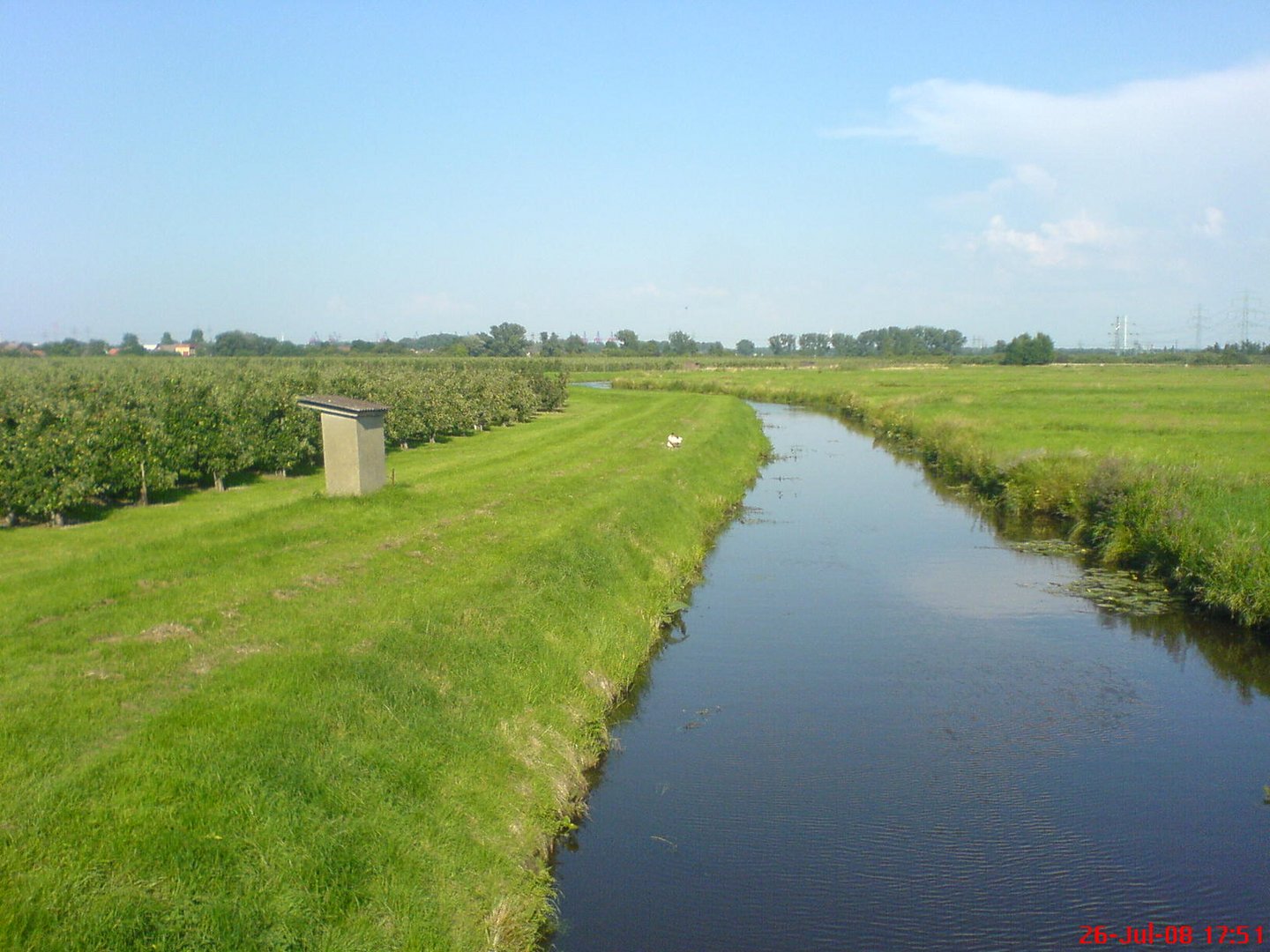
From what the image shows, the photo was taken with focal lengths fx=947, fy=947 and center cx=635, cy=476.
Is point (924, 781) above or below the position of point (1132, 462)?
below

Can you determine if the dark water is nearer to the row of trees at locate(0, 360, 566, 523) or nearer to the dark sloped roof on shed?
the dark sloped roof on shed

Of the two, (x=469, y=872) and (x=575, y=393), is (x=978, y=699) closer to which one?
(x=469, y=872)

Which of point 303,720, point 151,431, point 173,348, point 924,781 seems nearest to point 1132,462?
point 924,781

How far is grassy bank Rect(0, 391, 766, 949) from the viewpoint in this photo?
15.8 ft

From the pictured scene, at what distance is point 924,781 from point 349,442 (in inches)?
357

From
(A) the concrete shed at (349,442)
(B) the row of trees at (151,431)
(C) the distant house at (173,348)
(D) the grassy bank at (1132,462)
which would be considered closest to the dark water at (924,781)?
(D) the grassy bank at (1132,462)

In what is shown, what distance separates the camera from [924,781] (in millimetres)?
8922

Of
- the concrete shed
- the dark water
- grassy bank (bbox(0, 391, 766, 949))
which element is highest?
the concrete shed

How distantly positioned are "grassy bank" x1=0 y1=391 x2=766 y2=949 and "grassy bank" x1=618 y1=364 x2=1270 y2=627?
8.44 meters

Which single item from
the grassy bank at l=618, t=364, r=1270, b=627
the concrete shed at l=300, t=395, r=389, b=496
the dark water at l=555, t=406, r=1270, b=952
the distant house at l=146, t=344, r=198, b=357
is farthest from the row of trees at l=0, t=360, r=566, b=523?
the distant house at l=146, t=344, r=198, b=357

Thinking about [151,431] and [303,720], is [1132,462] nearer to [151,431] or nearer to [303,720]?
[303,720]

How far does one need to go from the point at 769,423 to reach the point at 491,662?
42945mm

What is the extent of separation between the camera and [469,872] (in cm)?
605

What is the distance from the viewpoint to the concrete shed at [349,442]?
13562 mm
